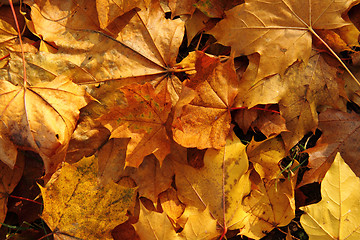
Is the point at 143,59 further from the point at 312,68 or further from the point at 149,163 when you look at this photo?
the point at 312,68

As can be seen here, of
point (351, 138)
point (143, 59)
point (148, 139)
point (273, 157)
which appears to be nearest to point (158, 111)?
point (148, 139)

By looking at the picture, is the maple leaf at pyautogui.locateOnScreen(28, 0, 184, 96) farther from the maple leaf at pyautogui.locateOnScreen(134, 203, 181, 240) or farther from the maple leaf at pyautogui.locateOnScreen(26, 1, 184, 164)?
the maple leaf at pyautogui.locateOnScreen(134, 203, 181, 240)

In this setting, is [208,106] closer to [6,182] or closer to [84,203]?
[84,203]

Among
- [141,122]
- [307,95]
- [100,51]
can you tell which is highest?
[100,51]

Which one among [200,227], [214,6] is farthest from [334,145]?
[214,6]

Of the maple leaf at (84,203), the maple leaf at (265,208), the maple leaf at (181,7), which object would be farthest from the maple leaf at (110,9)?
the maple leaf at (265,208)
